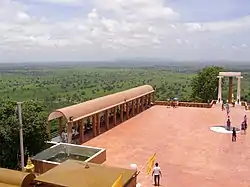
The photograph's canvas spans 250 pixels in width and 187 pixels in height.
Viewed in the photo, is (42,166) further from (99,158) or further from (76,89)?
(76,89)

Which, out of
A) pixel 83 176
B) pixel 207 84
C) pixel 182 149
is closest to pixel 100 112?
pixel 182 149

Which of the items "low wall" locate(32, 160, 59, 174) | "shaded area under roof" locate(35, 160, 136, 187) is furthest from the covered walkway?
"shaded area under roof" locate(35, 160, 136, 187)

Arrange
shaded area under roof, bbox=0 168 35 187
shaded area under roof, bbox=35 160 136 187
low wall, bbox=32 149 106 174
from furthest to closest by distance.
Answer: low wall, bbox=32 149 106 174, shaded area under roof, bbox=0 168 35 187, shaded area under roof, bbox=35 160 136 187

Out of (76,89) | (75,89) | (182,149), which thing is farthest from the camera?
(75,89)

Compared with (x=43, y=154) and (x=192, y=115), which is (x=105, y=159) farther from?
(x=192, y=115)

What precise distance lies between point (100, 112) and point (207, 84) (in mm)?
18730

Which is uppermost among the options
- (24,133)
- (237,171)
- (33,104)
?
(33,104)

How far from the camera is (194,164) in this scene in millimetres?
15023

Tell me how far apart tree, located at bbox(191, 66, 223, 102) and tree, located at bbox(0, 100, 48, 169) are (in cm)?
2436

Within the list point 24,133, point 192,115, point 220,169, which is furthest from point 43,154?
point 192,115

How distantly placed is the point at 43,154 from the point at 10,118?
7.46 feet

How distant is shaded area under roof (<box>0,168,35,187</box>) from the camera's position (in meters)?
8.76

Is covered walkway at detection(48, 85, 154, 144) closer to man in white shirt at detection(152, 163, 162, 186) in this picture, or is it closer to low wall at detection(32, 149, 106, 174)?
low wall at detection(32, 149, 106, 174)

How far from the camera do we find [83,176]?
9031 mm
